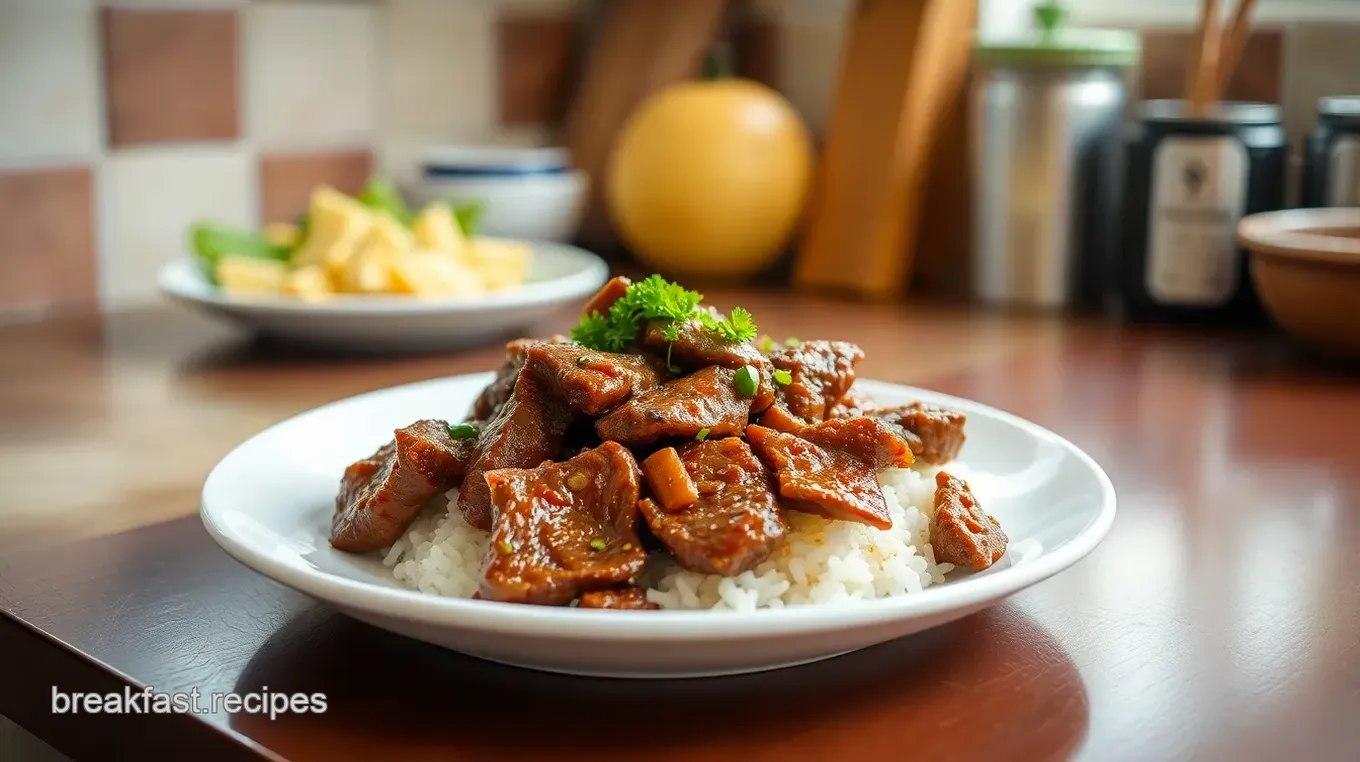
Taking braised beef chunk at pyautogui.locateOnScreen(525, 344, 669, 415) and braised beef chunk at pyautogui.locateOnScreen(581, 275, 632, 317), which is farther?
braised beef chunk at pyautogui.locateOnScreen(581, 275, 632, 317)

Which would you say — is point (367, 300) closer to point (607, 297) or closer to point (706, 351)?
point (607, 297)

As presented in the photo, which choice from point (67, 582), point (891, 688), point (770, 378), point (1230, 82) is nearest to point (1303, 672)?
point (891, 688)

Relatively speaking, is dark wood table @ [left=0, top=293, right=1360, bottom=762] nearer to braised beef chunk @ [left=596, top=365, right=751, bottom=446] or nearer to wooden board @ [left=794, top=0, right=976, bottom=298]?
braised beef chunk @ [left=596, top=365, right=751, bottom=446]

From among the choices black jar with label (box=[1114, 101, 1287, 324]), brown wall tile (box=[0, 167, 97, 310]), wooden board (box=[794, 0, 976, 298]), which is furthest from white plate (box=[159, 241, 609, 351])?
black jar with label (box=[1114, 101, 1287, 324])

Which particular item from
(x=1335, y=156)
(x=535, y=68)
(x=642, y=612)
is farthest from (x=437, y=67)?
(x=642, y=612)

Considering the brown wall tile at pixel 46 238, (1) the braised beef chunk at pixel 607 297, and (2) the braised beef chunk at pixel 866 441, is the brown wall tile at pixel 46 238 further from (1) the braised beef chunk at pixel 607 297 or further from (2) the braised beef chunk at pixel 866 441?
(2) the braised beef chunk at pixel 866 441

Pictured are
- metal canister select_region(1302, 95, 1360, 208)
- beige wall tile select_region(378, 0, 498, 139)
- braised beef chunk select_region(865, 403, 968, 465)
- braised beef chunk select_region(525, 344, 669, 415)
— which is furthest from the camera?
beige wall tile select_region(378, 0, 498, 139)

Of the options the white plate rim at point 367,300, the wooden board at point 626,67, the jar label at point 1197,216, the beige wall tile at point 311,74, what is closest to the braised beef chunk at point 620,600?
the white plate rim at point 367,300
